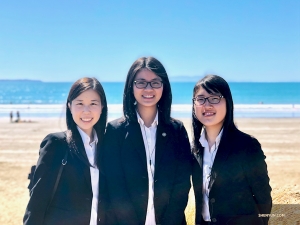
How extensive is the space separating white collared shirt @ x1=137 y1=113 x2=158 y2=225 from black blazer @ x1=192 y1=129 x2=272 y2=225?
0.55m

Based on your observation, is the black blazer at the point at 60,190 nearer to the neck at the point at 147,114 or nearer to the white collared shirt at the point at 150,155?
the white collared shirt at the point at 150,155

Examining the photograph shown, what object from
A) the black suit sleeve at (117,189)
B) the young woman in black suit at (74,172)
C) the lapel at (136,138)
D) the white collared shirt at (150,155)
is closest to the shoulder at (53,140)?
the young woman in black suit at (74,172)

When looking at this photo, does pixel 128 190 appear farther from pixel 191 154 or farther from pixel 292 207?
pixel 292 207

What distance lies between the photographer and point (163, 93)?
348 cm

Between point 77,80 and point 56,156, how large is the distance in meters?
0.77

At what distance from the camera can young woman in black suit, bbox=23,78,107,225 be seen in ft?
9.73

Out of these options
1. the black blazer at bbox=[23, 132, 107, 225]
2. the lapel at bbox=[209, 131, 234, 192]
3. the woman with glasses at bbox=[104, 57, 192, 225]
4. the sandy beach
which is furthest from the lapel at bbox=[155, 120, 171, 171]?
the sandy beach

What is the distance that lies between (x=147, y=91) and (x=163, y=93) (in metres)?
0.27

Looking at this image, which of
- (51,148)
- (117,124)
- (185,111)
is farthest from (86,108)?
(185,111)

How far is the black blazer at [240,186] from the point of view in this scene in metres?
3.03

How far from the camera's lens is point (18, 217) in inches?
257

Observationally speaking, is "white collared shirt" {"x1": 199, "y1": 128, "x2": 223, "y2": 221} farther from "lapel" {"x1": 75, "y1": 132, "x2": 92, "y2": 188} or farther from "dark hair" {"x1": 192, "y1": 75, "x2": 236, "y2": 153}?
"lapel" {"x1": 75, "y1": 132, "x2": 92, "y2": 188}

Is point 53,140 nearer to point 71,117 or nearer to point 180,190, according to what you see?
point 71,117

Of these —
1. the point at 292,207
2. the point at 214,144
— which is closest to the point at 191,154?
the point at 214,144
